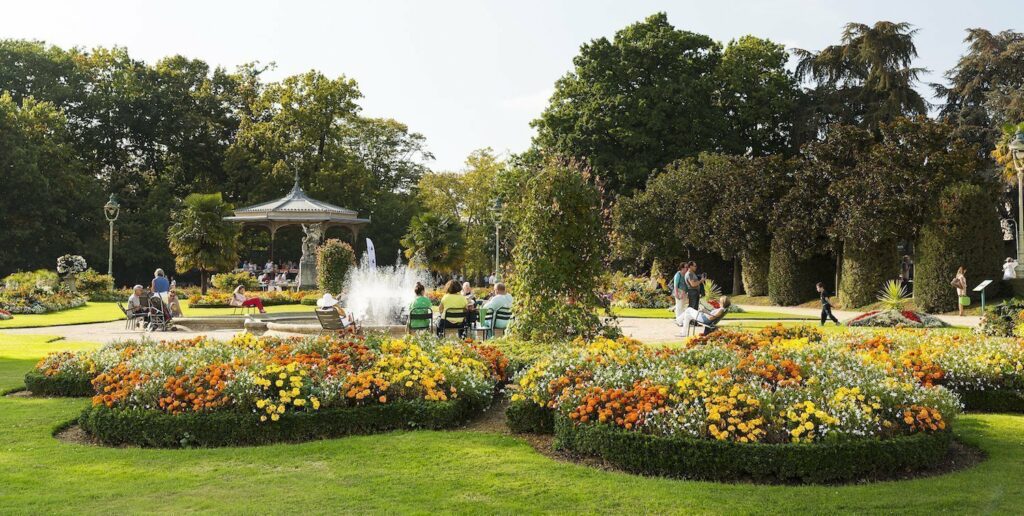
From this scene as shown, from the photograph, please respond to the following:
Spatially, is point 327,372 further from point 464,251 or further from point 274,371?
point 464,251

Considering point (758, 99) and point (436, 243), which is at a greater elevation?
point (758, 99)

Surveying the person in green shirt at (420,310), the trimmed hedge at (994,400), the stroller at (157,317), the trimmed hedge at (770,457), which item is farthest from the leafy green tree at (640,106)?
the trimmed hedge at (770,457)

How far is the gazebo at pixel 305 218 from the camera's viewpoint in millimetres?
36281

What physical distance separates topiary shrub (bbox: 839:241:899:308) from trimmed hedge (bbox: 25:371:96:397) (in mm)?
23142

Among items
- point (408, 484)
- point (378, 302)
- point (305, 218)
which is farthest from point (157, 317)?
point (305, 218)

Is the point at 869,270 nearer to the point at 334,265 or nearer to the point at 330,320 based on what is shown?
the point at 334,265

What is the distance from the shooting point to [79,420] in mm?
8164

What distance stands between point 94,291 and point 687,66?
1032 inches

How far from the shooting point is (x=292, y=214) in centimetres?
3628

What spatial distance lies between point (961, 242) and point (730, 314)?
21.0ft

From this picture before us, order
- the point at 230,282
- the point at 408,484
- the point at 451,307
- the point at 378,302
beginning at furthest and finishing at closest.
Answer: the point at 230,282
the point at 378,302
the point at 451,307
the point at 408,484

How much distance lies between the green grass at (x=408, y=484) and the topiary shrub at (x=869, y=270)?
2102cm

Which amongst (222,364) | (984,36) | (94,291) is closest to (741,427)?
(222,364)

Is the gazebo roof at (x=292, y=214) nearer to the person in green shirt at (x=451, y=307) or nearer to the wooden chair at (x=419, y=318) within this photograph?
the person in green shirt at (x=451, y=307)
